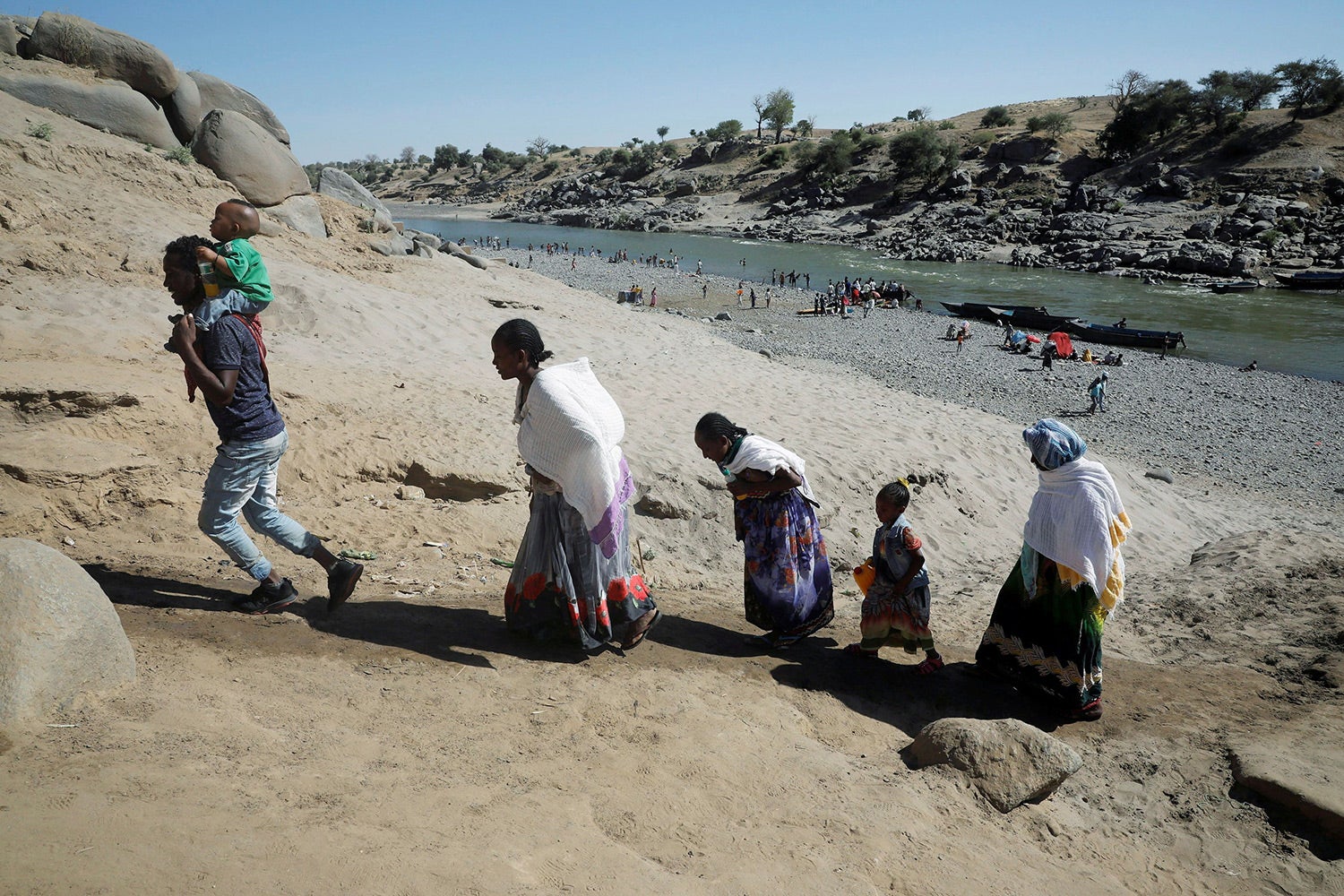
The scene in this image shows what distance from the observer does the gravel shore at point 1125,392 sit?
1386 cm

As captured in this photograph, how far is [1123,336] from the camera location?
24.3 meters

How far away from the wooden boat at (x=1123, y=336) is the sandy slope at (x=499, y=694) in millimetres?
17818

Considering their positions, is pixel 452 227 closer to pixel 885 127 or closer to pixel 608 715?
pixel 885 127

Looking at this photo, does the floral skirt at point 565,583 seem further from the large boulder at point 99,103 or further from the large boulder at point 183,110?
the large boulder at point 183,110

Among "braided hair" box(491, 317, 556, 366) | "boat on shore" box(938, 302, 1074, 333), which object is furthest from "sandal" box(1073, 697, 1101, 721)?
"boat on shore" box(938, 302, 1074, 333)

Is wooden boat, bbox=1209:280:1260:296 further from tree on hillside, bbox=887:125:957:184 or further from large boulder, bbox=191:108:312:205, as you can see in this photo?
large boulder, bbox=191:108:312:205

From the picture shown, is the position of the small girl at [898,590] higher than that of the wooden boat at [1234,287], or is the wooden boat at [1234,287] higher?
the wooden boat at [1234,287]

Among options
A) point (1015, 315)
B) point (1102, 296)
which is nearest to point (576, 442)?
point (1015, 315)

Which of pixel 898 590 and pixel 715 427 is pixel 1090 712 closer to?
pixel 898 590

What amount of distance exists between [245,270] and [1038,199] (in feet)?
188

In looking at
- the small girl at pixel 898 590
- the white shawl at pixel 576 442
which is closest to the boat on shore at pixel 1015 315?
the small girl at pixel 898 590

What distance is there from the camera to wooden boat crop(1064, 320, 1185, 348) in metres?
23.7

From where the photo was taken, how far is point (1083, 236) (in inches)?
1795

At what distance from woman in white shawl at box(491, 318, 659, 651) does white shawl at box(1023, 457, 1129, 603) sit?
6.83 feet
